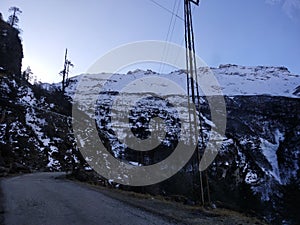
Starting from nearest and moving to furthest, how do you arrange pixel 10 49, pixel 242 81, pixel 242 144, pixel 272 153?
1. pixel 10 49
2. pixel 242 144
3. pixel 272 153
4. pixel 242 81

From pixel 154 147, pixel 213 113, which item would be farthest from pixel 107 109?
pixel 213 113

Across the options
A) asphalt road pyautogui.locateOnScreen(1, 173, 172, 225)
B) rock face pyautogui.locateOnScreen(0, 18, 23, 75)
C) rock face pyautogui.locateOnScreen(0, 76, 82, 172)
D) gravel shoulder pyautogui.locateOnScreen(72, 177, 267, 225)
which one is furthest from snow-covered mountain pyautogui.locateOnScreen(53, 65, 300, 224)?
asphalt road pyautogui.locateOnScreen(1, 173, 172, 225)

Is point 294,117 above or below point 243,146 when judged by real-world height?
above

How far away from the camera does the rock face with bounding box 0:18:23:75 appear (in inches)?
1654

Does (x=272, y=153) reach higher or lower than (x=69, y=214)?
lower

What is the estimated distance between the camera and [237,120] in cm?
5684

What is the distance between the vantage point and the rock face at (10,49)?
4200 centimetres

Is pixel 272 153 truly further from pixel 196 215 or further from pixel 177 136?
pixel 196 215

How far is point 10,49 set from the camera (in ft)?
144

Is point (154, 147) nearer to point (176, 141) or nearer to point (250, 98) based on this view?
point (176, 141)

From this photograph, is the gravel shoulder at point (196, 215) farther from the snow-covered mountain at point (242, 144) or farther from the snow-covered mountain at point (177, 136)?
the snow-covered mountain at point (242, 144)

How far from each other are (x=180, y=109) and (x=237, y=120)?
1252cm

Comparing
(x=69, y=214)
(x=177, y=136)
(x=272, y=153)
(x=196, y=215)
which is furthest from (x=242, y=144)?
(x=69, y=214)

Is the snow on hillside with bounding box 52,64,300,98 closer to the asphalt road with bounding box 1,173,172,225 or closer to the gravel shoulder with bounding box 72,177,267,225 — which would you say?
the asphalt road with bounding box 1,173,172,225
